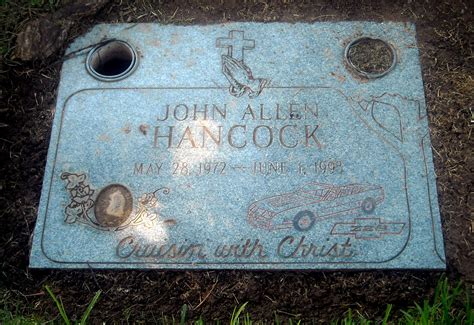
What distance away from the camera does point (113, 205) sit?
10.8 feet

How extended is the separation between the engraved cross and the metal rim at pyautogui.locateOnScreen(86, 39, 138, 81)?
21.8 inches

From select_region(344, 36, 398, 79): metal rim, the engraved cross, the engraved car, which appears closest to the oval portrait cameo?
the engraved car

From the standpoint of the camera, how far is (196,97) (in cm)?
359

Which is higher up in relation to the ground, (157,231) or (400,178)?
(400,178)

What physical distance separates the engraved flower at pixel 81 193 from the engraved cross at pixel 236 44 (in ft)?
4.01

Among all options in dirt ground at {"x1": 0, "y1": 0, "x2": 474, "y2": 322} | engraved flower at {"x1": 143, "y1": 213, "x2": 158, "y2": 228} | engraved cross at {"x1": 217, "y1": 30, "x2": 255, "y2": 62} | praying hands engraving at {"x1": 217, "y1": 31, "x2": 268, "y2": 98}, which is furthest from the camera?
engraved cross at {"x1": 217, "y1": 30, "x2": 255, "y2": 62}

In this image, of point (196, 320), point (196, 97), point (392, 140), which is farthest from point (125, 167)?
point (392, 140)

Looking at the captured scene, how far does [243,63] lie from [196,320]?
1.59 metres

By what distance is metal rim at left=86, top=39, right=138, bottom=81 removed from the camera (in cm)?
367

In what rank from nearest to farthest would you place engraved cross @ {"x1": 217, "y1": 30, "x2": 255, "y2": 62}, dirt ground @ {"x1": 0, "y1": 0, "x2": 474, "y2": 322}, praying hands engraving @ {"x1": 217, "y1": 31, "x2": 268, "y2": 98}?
dirt ground @ {"x1": 0, "y1": 0, "x2": 474, "y2": 322}, praying hands engraving @ {"x1": 217, "y1": 31, "x2": 268, "y2": 98}, engraved cross @ {"x1": 217, "y1": 30, "x2": 255, "y2": 62}

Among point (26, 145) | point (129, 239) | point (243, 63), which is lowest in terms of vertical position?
point (129, 239)

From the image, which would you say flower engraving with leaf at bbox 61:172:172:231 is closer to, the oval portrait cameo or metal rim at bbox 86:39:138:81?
the oval portrait cameo

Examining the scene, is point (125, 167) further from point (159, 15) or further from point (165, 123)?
point (159, 15)

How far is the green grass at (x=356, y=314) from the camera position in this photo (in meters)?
2.89
